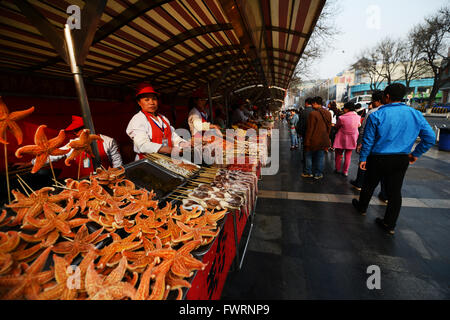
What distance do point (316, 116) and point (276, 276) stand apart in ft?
13.0

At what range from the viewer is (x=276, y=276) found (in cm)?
234

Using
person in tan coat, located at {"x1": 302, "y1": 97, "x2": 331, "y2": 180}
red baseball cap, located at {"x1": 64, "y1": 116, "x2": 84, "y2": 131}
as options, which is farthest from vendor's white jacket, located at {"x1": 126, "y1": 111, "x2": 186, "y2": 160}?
person in tan coat, located at {"x1": 302, "y1": 97, "x2": 331, "y2": 180}

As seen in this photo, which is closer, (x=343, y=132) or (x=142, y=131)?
(x=142, y=131)

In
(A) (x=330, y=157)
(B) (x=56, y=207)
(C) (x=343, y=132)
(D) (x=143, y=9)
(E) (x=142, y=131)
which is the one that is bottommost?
(A) (x=330, y=157)

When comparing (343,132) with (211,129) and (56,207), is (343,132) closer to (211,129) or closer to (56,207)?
(211,129)

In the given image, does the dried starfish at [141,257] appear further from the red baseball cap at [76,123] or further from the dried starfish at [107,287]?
the red baseball cap at [76,123]

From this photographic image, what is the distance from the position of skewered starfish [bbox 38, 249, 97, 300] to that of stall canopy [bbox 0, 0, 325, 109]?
188 centimetres

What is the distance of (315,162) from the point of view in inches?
209

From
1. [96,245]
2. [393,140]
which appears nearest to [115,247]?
[96,245]

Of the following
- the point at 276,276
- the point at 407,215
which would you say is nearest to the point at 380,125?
the point at 407,215

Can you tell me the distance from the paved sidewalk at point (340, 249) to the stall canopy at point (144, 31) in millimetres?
3139

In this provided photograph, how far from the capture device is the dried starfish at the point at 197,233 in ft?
4.24

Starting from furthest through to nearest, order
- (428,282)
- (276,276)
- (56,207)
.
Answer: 1. (276,276)
2. (428,282)
3. (56,207)

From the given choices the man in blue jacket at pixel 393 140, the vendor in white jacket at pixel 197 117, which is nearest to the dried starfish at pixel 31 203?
the vendor in white jacket at pixel 197 117
